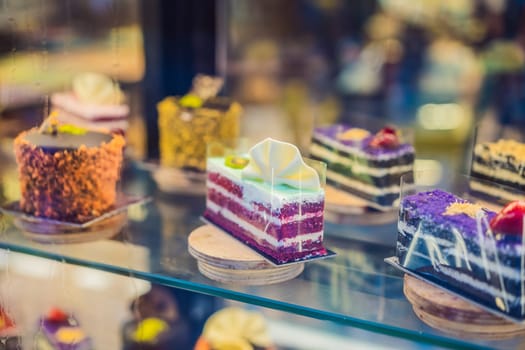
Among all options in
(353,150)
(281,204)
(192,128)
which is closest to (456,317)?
(281,204)

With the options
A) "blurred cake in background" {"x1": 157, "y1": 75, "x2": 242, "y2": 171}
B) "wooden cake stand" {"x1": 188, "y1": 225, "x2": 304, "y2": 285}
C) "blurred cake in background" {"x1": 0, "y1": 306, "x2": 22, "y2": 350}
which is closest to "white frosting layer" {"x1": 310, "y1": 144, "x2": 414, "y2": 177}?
Result: "blurred cake in background" {"x1": 157, "y1": 75, "x2": 242, "y2": 171}

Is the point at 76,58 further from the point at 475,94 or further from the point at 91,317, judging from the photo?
the point at 475,94

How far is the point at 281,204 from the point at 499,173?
91 centimetres

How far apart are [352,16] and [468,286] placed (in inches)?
121

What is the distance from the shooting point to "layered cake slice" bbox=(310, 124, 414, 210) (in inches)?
90.1

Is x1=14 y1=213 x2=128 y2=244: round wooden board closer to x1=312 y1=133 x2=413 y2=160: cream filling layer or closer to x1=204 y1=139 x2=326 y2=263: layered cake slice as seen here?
x1=204 y1=139 x2=326 y2=263: layered cake slice

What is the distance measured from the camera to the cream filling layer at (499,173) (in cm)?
212

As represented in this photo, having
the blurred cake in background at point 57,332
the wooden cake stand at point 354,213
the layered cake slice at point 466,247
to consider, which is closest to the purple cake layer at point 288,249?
the layered cake slice at point 466,247

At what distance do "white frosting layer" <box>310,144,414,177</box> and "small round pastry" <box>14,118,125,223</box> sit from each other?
2.76ft

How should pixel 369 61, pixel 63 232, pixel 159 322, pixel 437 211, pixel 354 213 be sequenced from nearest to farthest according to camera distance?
pixel 437 211, pixel 63 232, pixel 354 213, pixel 159 322, pixel 369 61

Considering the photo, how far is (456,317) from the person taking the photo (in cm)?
144

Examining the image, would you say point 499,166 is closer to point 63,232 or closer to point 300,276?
point 300,276

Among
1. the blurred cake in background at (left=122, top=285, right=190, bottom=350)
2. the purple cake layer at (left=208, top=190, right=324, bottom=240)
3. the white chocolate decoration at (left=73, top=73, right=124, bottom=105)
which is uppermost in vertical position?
the white chocolate decoration at (left=73, top=73, right=124, bottom=105)

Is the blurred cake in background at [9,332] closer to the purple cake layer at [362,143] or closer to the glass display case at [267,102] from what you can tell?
the glass display case at [267,102]
